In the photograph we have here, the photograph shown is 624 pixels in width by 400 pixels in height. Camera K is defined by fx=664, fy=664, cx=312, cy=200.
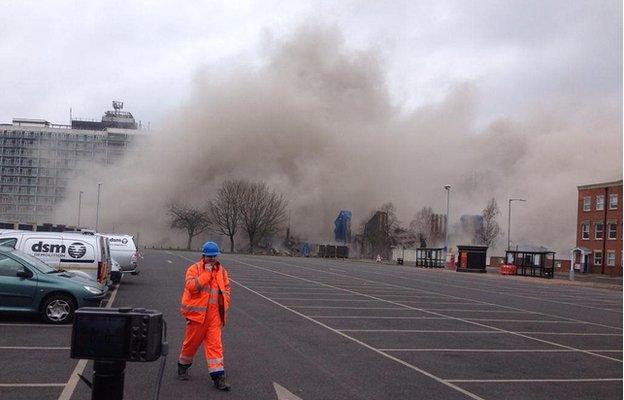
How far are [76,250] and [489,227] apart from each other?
63.9 meters

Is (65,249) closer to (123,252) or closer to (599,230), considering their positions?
(123,252)

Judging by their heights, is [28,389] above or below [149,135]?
below

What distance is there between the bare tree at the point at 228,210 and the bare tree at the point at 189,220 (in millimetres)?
1228

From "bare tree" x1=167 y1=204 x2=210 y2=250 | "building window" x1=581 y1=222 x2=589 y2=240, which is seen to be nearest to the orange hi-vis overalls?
"building window" x1=581 y1=222 x2=589 y2=240

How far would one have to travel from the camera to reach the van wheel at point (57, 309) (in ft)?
34.2

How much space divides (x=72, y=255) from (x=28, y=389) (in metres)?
7.67

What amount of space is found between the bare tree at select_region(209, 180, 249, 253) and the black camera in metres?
67.6

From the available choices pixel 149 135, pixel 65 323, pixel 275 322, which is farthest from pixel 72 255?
pixel 149 135

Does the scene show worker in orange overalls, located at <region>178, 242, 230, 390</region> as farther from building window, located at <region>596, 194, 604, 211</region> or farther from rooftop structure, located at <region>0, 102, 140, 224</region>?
rooftop structure, located at <region>0, 102, 140, 224</region>

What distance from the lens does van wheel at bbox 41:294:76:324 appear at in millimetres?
10414

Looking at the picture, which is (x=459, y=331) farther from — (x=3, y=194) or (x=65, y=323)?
(x=3, y=194)

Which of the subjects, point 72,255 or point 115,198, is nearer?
point 72,255

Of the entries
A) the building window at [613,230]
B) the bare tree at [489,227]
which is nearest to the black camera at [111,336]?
the building window at [613,230]

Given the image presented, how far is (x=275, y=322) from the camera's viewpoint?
38.0ft
